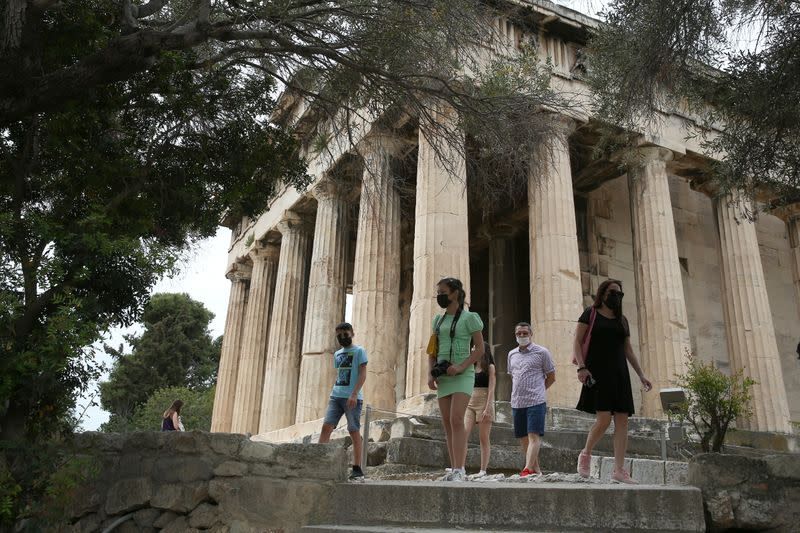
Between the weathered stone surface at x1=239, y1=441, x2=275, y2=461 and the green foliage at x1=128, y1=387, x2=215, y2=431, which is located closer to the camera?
the weathered stone surface at x1=239, y1=441, x2=275, y2=461

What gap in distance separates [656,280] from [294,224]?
34.5 feet

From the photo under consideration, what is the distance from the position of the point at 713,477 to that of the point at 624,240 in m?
17.1

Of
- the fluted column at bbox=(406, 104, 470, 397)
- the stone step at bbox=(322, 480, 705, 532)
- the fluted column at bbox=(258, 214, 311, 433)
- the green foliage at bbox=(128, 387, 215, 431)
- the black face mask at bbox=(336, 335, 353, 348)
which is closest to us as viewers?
the stone step at bbox=(322, 480, 705, 532)

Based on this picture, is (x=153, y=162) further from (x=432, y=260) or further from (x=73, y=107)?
(x=432, y=260)

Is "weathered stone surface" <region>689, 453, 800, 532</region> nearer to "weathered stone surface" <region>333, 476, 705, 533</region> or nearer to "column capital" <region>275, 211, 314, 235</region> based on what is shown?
"weathered stone surface" <region>333, 476, 705, 533</region>

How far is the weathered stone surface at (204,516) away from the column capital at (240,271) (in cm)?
2163

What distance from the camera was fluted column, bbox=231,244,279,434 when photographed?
22.5m

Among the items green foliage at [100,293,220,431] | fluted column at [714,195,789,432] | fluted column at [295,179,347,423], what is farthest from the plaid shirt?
green foliage at [100,293,220,431]

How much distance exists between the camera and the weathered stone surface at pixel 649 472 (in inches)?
271

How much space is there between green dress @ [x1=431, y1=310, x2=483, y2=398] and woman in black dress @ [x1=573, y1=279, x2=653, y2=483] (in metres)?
0.87

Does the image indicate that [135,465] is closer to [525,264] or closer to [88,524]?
[88,524]

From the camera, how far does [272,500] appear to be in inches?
193

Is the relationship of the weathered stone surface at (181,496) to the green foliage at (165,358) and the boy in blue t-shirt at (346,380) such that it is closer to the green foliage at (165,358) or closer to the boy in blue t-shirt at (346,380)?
the boy in blue t-shirt at (346,380)

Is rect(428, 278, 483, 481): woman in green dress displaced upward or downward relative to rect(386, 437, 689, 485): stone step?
upward
